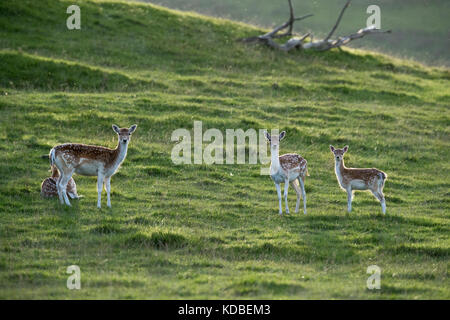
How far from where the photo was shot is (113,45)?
3100cm

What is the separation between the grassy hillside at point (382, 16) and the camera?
2520 inches

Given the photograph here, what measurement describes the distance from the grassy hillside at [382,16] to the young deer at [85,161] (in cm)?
4881

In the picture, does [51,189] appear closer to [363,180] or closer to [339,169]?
[339,169]

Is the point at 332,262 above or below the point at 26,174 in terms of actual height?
below

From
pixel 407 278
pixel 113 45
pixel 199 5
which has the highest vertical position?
pixel 199 5

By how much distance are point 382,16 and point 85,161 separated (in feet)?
205

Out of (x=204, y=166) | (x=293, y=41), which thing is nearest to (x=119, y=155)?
(x=204, y=166)

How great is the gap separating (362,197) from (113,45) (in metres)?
18.2

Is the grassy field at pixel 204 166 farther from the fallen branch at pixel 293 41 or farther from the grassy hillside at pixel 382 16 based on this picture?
the grassy hillside at pixel 382 16

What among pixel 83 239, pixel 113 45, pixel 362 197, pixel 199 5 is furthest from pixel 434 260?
pixel 199 5

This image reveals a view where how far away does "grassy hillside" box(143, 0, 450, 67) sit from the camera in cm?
6400

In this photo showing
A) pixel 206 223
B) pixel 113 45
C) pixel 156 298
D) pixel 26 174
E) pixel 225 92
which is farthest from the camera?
pixel 113 45

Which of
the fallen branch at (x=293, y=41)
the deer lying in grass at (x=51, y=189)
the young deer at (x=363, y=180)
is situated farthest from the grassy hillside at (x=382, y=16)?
the deer lying in grass at (x=51, y=189)

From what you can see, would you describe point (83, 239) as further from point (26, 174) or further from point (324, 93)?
point (324, 93)
